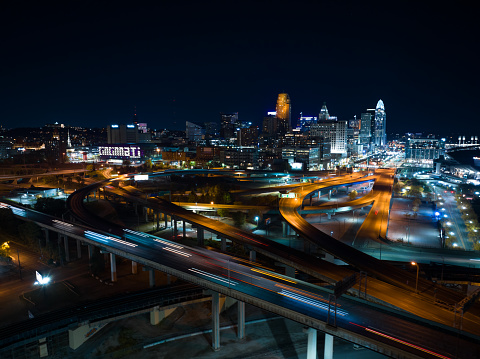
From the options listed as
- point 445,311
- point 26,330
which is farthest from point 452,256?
point 26,330

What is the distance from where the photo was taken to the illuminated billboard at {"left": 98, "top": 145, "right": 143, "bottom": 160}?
172 meters

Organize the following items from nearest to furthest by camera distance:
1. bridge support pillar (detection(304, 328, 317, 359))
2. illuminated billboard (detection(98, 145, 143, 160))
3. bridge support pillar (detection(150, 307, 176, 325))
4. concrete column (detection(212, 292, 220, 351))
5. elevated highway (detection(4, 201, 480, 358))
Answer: elevated highway (detection(4, 201, 480, 358))
bridge support pillar (detection(304, 328, 317, 359))
concrete column (detection(212, 292, 220, 351))
bridge support pillar (detection(150, 307, 176, 325))
illuminated billboard (detection(98, 145, 143, 160))

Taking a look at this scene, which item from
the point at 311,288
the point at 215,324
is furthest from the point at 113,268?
the point at 311,288

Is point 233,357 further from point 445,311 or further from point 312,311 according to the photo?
point 445,311

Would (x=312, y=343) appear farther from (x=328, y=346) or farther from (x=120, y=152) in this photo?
(x=120, y=152)

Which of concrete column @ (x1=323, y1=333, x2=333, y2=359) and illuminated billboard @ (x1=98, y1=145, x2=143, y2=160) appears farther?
illuminated billboard @ (x1=98, y1=145, x2=143, y2=160)

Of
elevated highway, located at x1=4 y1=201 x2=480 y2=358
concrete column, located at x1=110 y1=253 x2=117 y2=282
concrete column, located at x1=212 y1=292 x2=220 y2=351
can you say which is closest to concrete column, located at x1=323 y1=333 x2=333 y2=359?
elevated highway, located at x1=4 y1=201 x2=480 y2=358

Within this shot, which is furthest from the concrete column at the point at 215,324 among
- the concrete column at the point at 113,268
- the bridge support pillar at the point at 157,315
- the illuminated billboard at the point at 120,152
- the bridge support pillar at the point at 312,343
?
the illuminated billboard at the point at 120,152

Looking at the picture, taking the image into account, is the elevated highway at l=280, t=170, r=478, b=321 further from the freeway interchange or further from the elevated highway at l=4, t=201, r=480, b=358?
the elevated highway at l=4, t=201, r=480, b=358

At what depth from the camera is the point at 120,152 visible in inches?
6900

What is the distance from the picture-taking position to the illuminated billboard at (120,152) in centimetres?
17238

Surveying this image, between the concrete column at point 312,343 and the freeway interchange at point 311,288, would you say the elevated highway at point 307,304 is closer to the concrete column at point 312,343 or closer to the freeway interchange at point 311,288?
the freeway interchange at point 311,288

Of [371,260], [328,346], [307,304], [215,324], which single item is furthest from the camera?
[371,260]

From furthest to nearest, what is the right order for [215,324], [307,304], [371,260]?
1. [371,260]
2. [215,324]
3. [307,304]
